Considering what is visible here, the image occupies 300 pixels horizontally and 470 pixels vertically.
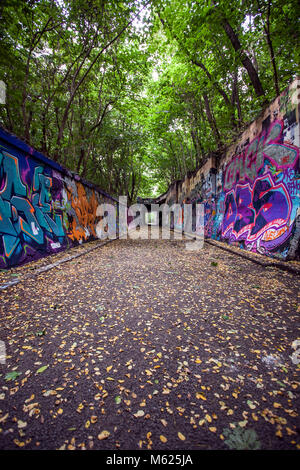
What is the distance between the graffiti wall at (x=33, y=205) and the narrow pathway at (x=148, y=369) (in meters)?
1.50

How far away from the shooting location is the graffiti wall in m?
3.97

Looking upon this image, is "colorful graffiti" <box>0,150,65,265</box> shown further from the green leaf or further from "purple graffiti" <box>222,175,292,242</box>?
"purple graffiti" <box>222,175,292,242</box>

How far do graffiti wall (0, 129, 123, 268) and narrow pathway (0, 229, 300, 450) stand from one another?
59.2 inches

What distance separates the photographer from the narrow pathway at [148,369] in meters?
1.11

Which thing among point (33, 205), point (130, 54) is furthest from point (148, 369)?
point (130, 54)

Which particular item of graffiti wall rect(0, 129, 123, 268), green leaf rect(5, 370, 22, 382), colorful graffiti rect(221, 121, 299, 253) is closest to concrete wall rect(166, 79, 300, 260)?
colorful graffiti rect(221, 121, 299, 253)

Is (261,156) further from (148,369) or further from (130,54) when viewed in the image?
(130,54)

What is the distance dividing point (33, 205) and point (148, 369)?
490 centimetres

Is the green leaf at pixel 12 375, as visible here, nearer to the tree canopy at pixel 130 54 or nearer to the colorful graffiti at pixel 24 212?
the colorful graffiti at pixel 24 212

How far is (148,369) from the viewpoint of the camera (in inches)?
62.2

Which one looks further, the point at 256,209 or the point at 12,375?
the point at 256,209

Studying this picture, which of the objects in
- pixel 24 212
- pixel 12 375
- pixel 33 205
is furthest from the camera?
pixel 33 205
